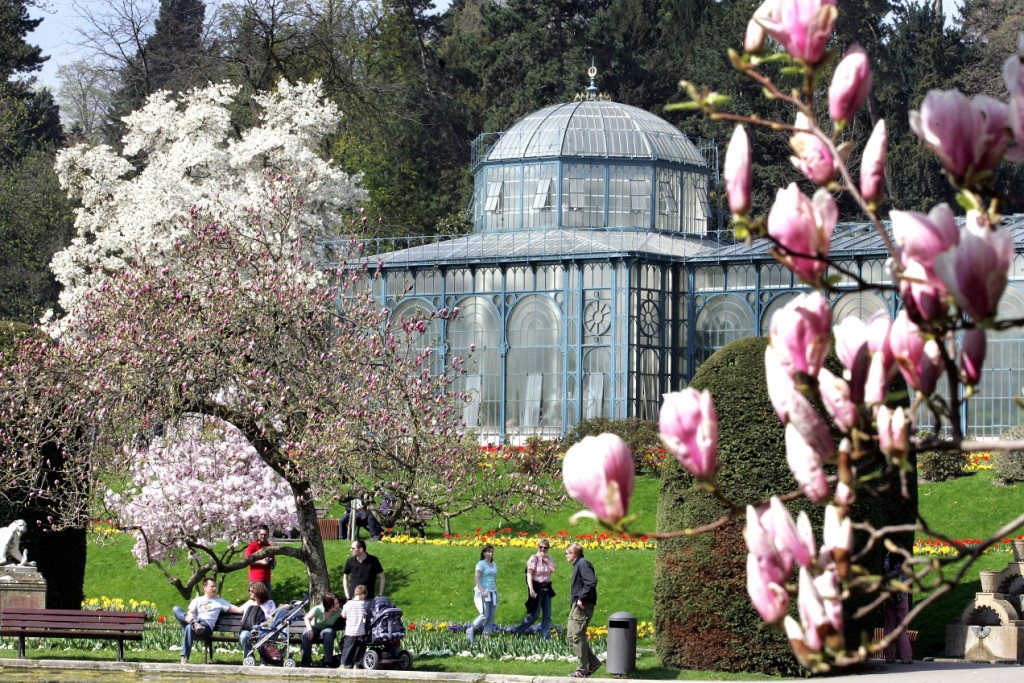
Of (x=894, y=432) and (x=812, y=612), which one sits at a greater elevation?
(x=894, y=432)

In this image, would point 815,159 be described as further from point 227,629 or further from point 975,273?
point 227,629

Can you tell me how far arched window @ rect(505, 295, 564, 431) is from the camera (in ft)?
107

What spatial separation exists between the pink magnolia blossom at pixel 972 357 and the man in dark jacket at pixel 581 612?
11.0 m

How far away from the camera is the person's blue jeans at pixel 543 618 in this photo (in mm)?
16891

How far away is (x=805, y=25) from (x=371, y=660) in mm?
12072

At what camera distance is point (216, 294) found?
16938 millimetres

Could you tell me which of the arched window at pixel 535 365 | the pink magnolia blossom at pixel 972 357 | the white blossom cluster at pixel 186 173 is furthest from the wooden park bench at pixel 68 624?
the arched window at pixel 535 365

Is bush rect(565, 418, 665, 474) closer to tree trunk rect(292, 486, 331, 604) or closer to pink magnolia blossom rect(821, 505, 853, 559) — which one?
tree trunk rect(292, 486, 331, 604)

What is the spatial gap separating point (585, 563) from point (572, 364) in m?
17.7

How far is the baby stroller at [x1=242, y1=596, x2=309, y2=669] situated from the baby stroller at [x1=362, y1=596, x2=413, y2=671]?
743mm

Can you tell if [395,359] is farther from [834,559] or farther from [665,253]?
[665,253]

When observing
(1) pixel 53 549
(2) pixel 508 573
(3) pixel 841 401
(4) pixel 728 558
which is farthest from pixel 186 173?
(3) pixel 841 401

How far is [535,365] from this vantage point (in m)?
32.8

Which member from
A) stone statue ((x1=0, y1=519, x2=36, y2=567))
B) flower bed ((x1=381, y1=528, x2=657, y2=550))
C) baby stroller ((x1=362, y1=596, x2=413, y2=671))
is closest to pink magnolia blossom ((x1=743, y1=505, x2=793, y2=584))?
baby stroller ((x1=362, y1=596, x2=413, y2=671))
